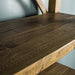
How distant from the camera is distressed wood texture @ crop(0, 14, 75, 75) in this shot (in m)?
0.48

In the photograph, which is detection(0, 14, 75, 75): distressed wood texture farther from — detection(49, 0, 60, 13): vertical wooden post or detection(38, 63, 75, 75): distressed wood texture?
detection(49, 0, 60, 13): vertical wooden post

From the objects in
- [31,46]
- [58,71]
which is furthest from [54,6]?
[31,46]

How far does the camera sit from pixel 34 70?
500 millimetres

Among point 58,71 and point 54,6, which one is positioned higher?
point 54,6

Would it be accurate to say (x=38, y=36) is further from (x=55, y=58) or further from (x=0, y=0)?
(x=0, y=0)

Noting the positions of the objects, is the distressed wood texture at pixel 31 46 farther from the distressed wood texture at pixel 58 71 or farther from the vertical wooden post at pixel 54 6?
the vertical wooden post at pixel 54 6

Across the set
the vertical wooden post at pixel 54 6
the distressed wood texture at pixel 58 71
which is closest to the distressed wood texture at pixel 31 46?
the distressed wood texture at pixel 58 71

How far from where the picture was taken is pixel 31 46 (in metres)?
0.61

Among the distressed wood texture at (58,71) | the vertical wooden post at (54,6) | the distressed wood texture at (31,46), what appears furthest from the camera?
the vertical wooden post at (54,6)

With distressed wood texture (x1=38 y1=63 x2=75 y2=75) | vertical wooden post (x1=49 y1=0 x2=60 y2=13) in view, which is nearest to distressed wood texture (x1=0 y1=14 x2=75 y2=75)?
distressed wood texture (x1=38 y1=63 x2=75 y2=75)

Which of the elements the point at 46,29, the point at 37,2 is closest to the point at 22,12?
the point at 37,2

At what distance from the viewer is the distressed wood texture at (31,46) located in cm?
48

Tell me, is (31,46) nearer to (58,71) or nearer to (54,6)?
(58,71)

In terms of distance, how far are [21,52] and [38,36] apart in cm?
20
